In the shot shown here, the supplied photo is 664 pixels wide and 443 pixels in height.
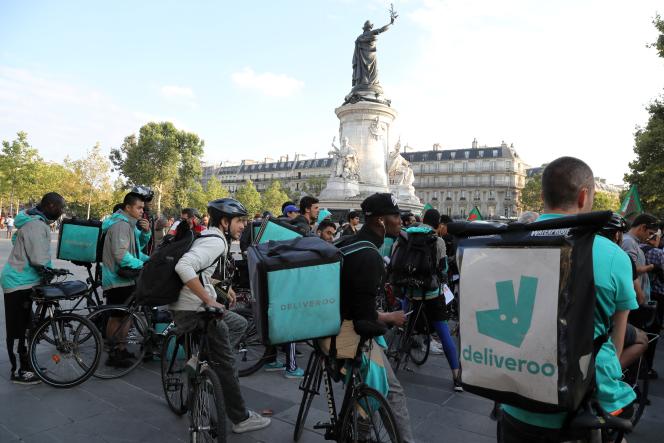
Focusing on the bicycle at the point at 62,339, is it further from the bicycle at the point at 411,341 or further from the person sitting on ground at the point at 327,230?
the bicycle at the point at 411,341

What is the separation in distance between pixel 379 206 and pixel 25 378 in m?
4.42

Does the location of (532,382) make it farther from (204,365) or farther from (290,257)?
(204,365)

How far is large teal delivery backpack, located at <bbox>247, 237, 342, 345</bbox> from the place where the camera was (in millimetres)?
2539

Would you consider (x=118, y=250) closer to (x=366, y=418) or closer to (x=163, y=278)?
(x=163, y=278)

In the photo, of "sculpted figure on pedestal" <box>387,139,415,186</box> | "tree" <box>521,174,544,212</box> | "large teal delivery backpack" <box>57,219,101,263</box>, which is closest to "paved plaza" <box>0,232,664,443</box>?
"large teal delivery backpack" <box>57,219,101,263</box>

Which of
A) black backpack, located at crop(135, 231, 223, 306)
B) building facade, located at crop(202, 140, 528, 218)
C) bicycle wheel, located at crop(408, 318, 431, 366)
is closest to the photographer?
black backpack, located at crop(135, 231, 223, 306)

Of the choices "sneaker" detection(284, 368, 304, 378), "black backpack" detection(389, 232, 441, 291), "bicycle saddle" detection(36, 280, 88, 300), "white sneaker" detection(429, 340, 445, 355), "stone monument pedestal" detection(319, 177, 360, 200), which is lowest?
"white sneaker" detection(429, 340, 445, 355)

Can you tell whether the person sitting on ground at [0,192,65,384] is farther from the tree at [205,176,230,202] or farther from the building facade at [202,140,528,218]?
the building facade at [202,140,528,218]

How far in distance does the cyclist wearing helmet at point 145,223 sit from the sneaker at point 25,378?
2337mm

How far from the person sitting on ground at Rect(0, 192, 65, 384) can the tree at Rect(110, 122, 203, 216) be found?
5106cm

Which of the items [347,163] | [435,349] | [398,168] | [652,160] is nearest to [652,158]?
Answer: [652,160]

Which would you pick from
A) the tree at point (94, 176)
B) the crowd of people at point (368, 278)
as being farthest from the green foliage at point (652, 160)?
the tree at point (94, 176)

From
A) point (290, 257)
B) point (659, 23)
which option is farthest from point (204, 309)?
point (659, 23)

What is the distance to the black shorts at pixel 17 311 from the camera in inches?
189
